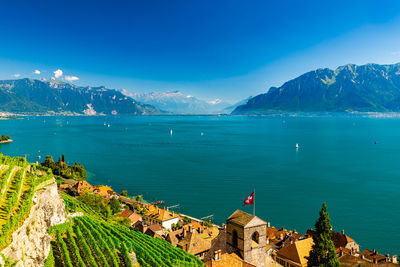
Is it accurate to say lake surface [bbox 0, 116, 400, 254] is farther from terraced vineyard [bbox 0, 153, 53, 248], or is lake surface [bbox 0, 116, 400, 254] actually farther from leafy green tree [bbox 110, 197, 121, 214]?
terraced vineyard [bbox 0, 153, 53, 248]

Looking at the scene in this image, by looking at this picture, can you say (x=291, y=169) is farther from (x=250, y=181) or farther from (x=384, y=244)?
(x=384, y=244)

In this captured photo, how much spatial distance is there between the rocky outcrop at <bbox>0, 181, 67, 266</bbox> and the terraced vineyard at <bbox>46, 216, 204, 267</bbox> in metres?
0.96

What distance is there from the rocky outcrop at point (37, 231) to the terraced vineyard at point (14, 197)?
58cm

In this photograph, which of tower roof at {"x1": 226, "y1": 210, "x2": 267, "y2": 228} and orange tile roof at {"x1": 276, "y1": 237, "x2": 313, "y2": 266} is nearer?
tower roof at {"x1": 226, "y1": 210, "x2": 267, "y2": 228}

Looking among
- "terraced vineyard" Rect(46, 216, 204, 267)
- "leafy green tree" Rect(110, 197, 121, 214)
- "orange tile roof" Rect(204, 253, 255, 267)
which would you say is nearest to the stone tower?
"orange tile roof" Rect(204, 253, 255, 267)

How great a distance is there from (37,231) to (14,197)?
3.34m

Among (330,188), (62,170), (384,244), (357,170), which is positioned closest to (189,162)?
(62,170)

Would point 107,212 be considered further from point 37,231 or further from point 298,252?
point 298,252

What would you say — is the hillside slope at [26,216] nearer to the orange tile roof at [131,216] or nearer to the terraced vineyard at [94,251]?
the terraced vineyard at [94,251]

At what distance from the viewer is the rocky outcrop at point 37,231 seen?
57.7 ft

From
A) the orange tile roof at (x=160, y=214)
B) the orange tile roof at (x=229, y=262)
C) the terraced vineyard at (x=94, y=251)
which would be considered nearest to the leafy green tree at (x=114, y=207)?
the orange tile roof at (x=160, y=214)

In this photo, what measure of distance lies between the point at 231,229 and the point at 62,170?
3157 inches

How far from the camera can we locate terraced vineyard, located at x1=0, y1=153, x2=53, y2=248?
17.0 meters

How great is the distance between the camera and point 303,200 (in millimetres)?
69938
